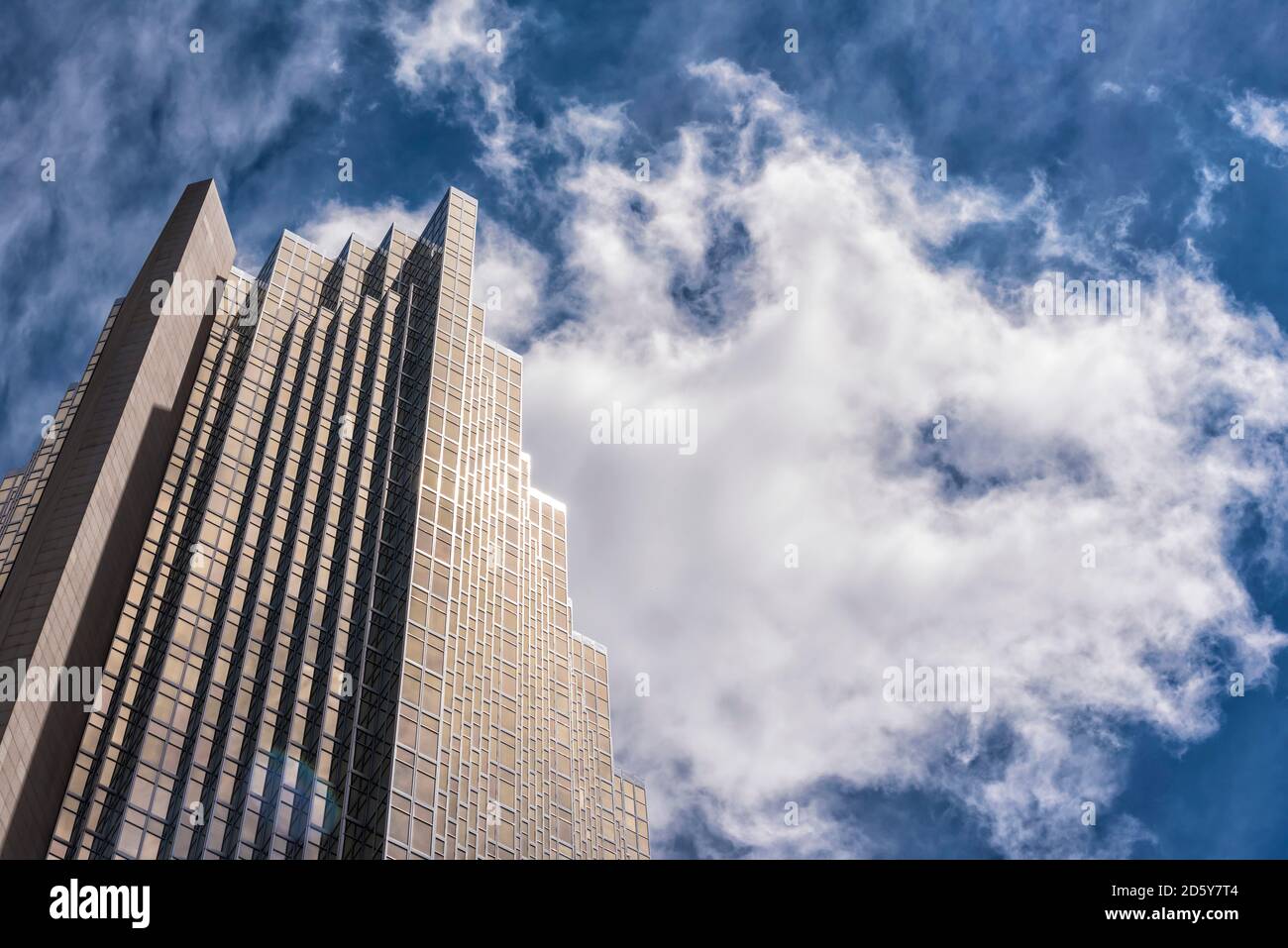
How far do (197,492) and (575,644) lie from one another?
1391 inches

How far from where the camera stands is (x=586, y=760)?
109 meters

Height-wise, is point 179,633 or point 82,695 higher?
point 179,633

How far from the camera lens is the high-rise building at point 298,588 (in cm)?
8056

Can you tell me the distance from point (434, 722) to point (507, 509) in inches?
1351

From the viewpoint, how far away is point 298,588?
95.9m

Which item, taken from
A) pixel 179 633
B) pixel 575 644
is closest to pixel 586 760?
pixel 575 644

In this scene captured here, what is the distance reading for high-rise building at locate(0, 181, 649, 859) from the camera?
8056 centimetres
